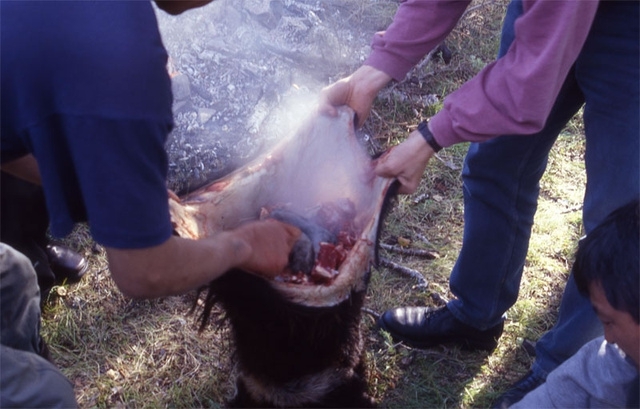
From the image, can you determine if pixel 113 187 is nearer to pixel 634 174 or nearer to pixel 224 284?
pixel 224 284

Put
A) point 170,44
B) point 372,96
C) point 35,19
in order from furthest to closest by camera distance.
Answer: point 170,44
point 372,96
point 35,19

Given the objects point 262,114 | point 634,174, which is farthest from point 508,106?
point 262,114

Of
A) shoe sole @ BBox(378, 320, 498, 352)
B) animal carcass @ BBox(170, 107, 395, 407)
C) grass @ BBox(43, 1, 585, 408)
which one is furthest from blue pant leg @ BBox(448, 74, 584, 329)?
animal carcass @ BBox(170, 107, 395, 407)

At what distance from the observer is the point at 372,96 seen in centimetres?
231

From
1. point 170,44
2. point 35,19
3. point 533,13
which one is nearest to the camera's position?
point 35,19

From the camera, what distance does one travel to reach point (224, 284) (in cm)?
186

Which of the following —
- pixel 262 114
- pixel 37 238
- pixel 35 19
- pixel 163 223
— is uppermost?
pixel 35 19

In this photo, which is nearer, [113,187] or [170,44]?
[113,187]

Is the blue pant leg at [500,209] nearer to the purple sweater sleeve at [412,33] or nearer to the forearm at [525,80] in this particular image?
the purple sweater sleeve at [412,33]

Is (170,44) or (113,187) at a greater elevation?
(113,187)

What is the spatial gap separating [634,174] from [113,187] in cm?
155

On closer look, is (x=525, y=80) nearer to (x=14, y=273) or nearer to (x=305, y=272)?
(x=305, y=272)

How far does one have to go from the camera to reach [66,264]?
2.93 m

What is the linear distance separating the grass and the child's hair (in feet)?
3.44
